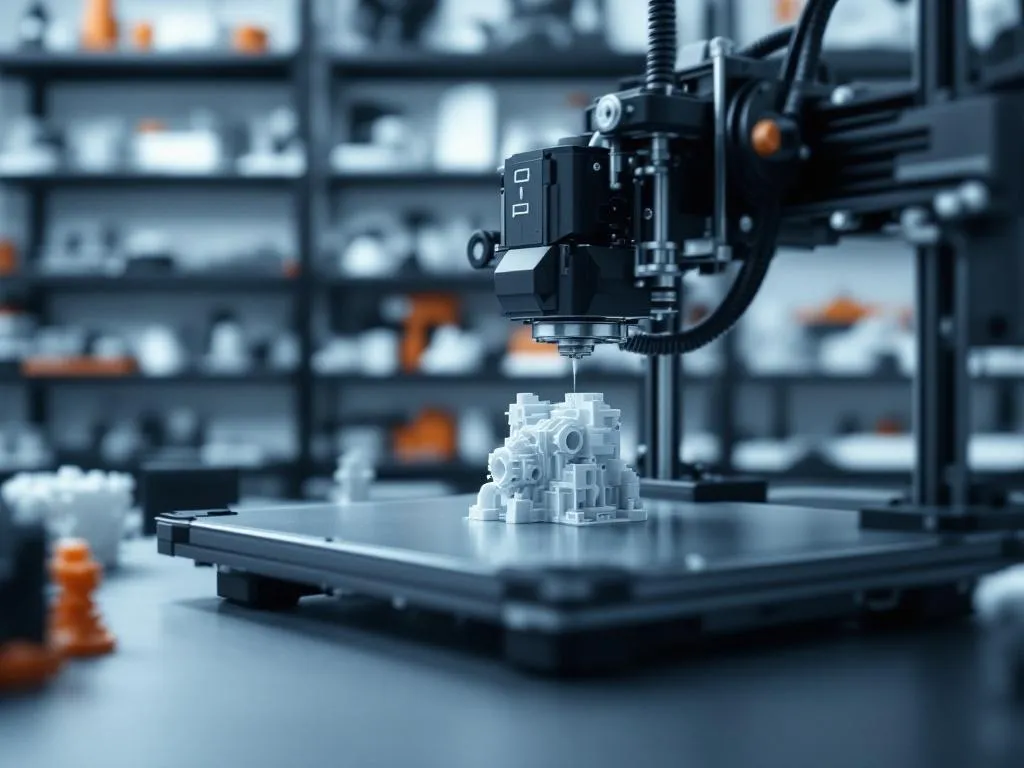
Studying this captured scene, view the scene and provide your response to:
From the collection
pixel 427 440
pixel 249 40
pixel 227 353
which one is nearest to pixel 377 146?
pixel 249 40

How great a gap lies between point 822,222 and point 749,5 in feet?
12.2

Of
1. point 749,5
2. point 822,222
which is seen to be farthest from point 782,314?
point 822,222

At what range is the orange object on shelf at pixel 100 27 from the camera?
4.37 meters

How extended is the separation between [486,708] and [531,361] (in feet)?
11.7

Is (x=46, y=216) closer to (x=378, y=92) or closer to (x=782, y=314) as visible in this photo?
(x=378, y=92)

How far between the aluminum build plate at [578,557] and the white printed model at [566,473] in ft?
0.08

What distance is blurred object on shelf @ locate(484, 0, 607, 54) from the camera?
4305 millimetres

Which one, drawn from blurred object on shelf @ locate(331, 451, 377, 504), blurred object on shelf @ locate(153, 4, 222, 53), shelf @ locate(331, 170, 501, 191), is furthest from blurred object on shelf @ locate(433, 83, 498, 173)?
blurred object on shelf @ locate(331, 451, 377, 504)

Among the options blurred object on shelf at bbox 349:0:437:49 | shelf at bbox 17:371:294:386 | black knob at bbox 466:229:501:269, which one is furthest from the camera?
blurred object on shelf at bbox 349:0:437:49

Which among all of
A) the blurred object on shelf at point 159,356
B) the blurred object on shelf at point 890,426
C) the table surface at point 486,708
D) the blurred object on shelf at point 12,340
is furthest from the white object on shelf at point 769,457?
the table surface at point 486,708

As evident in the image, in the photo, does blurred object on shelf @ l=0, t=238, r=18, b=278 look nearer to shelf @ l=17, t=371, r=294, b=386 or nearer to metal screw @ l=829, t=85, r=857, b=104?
shelf @ l=17, t=371, r=294, b=386

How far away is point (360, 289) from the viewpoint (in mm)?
4621

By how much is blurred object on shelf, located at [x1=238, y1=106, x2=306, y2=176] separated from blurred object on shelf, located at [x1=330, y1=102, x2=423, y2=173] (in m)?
0.14

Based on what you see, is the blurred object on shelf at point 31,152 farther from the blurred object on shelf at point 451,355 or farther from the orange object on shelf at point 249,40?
the blurred object on shelf at point 451,355
